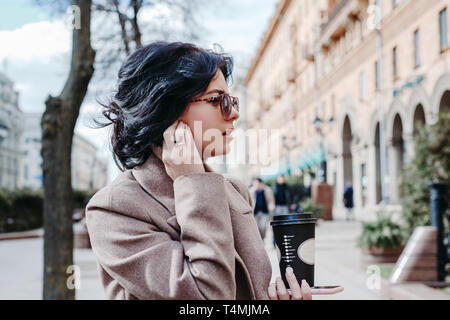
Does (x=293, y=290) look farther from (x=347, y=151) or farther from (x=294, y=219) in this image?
(x=347, y=151)

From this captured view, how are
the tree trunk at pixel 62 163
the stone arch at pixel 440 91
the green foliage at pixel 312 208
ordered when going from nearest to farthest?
the tree trunk at pixel 62 163 → the stone arch at pixel 440 91 → the green foliage at pixel 312 208

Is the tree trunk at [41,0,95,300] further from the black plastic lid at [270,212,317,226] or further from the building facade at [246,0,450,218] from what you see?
the building facade at [246,0,450,218]

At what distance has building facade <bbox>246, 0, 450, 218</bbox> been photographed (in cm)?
1798

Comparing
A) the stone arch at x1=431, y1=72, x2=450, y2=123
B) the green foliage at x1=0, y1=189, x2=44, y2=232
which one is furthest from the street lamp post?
the green foliage at x1=0, y1=189, x2=44, y2=232

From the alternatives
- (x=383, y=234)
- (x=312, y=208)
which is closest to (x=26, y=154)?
(x=312, y=208)

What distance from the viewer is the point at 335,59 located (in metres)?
33.0

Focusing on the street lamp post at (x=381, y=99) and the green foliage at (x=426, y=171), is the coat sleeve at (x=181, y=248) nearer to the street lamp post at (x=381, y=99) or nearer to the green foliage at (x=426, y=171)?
the green foliage at (x=426, y=171)

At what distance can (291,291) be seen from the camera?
1.47 metres

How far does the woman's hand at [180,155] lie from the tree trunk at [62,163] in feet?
12.4

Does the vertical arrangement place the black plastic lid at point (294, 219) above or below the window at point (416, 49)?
below

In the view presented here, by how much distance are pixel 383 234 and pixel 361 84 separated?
2013cm

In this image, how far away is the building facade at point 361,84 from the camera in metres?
18.0

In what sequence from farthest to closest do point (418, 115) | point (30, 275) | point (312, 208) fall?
point (312, 208)
point (418, 115)
point (30, 275)

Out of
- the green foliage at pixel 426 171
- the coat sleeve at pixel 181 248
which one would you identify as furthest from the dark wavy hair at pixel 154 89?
the green foliage at pixel 426 171
